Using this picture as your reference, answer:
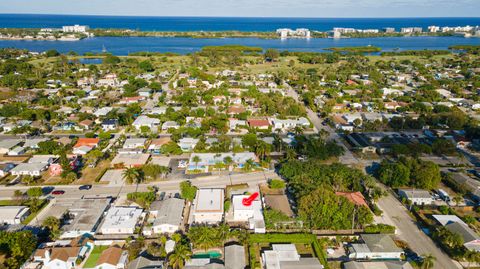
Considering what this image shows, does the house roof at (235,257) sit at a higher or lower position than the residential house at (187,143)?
lower

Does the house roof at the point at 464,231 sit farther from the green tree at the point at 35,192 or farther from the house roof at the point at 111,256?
the green tree at the point at 35,192

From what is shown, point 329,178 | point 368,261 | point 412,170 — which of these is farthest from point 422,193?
point 368,261

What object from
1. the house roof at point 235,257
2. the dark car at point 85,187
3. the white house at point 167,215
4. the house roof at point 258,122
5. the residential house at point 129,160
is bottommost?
the house roof at point 235,257

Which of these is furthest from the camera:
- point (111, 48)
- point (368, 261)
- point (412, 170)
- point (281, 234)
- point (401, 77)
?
point (111, 48)

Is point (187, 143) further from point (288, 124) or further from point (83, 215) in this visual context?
point (83, 215)

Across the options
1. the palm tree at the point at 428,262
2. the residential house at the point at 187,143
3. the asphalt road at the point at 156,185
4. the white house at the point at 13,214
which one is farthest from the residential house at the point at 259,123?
the white house at the point at 13,214

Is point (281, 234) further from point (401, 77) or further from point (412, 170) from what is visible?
point (401, 77)

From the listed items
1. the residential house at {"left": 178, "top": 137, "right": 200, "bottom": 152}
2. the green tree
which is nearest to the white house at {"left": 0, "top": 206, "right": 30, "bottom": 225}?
the green tree
